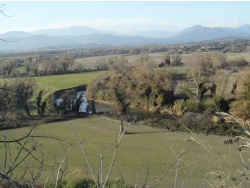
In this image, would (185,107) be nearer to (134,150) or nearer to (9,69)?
(134,150)

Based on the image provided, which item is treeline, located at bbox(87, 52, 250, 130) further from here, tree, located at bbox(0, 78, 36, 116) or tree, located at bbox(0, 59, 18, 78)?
tree, located at bbox(0, 78, 36, 116)

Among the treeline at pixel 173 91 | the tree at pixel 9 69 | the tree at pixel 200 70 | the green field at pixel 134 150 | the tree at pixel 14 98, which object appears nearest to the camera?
the tree at pixel 14 98

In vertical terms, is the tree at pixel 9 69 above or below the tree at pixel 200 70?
above

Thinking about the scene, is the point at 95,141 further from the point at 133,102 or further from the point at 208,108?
the point at 133,102

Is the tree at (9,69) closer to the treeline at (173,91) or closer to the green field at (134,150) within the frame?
the green field at (134,150)

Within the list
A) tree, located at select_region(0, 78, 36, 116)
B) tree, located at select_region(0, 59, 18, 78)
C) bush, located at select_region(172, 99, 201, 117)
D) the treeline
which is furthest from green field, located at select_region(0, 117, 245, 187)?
tree, located at select_region(0, 78, 36, 116)

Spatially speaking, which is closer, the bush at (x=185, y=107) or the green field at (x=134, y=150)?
the green field at (x=134, y=150)

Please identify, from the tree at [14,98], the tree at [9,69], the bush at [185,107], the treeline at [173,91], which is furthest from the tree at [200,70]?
the tree at [14,98]

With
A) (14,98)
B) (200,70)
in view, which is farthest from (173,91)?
(14,98)

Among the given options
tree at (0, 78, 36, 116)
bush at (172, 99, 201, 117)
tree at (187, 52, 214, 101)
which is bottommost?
bush at (172, 99, 201, 117)
